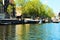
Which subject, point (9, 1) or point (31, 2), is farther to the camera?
point (9, 1)

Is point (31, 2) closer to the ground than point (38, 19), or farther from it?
farther from it

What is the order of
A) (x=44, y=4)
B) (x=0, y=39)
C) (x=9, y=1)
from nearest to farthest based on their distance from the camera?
(x=0, y=39) < (x=44, y=4) < (x=9, y=1)

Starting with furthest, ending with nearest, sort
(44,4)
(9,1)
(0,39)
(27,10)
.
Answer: (9,1) < (44,4) < (27,10) < (0,39)

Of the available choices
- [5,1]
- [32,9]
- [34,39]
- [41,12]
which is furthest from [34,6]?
[34,39]

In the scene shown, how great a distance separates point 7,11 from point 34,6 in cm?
1222

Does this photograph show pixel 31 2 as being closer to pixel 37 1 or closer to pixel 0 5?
pixel 37 1

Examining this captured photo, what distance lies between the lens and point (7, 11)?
369ft

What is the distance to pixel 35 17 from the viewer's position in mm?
113812

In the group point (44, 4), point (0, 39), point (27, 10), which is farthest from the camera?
point (44, 4)

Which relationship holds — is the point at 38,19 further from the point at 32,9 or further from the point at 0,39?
the point at 0,39

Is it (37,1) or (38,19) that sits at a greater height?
(37,1)

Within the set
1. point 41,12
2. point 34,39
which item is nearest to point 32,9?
point 41,12

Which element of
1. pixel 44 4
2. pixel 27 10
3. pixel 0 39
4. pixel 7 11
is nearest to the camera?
pixel 0 39

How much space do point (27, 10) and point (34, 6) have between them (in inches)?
143
